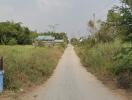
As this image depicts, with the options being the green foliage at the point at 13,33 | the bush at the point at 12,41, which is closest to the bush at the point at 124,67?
the bush at the point at 12,41

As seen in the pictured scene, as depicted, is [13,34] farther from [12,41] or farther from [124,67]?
[124,67]

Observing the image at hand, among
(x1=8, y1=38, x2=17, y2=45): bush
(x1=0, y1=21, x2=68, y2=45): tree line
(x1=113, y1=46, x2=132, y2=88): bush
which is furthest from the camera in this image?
(x1=0, y1=21, x2=68, y2=45): tree line

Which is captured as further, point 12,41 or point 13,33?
point 13,33

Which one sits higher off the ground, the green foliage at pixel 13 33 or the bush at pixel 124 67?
the green foliage at pixel 13 33

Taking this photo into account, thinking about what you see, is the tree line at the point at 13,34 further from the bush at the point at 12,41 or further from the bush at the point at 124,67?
the bush at the point at 124,67

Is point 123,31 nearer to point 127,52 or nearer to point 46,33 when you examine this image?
point 127,52

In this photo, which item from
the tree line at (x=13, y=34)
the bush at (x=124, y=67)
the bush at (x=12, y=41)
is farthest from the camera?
the tree line at (x=13, y=34)

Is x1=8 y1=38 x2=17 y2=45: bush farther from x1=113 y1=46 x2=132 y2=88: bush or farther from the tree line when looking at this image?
x1=113 y1=46 x2=132 y2=88: bush

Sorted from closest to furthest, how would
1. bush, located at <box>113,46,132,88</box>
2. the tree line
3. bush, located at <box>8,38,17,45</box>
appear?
1. bush, located at <box>113,46,132,88</box>
2. bush, located at <box>8,38,17,45</box>
3. the tree line

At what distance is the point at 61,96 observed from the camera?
45.5 ft

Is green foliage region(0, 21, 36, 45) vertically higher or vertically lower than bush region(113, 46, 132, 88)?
higher

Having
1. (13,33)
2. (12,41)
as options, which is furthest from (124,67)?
(13,33)

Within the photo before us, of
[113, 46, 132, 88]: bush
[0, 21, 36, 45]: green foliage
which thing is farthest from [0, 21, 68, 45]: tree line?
[113, 46, 132, 88]: bush

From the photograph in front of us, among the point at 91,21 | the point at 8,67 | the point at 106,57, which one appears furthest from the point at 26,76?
the point at 91,21
